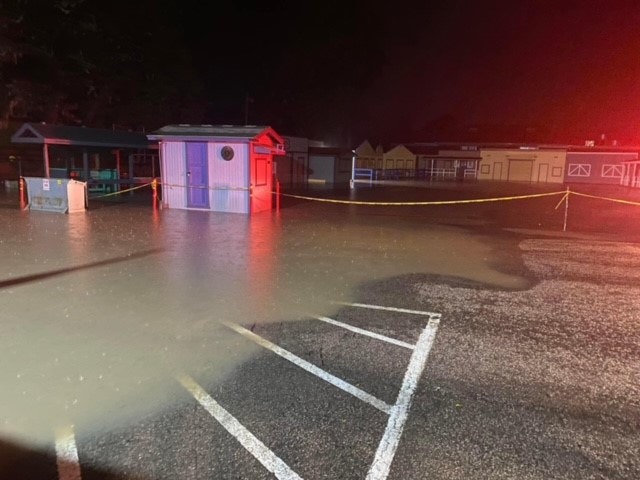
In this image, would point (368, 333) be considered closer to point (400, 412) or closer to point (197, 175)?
point (400, 412)

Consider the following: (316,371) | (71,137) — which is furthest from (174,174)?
(316,371)

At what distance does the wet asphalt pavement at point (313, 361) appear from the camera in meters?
3.52

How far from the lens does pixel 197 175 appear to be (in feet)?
58.2

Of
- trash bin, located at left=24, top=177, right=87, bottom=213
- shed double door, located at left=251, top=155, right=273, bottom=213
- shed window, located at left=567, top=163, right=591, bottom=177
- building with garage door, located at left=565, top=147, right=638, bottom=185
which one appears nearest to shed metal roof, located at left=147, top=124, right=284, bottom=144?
shed double door, located at left=251, top=155, right=273, bottom=213

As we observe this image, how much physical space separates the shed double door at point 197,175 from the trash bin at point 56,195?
3687mm

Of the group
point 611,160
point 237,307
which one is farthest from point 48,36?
point 611,160

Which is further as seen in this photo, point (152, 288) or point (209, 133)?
point (209, 133)

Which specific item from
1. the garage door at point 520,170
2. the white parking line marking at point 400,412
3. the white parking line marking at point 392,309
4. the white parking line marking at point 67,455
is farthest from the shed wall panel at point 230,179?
the garage door at point 520,170

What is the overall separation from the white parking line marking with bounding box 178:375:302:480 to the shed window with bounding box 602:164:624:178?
52.2 meters

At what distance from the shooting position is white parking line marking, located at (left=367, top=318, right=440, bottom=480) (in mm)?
3391

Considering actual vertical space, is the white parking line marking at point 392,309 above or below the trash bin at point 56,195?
below

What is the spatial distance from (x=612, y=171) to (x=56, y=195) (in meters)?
48.6

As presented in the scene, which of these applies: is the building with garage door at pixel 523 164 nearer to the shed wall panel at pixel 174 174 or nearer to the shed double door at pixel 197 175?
the shed double door at pixel 197 175

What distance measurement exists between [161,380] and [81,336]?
1.63 m
